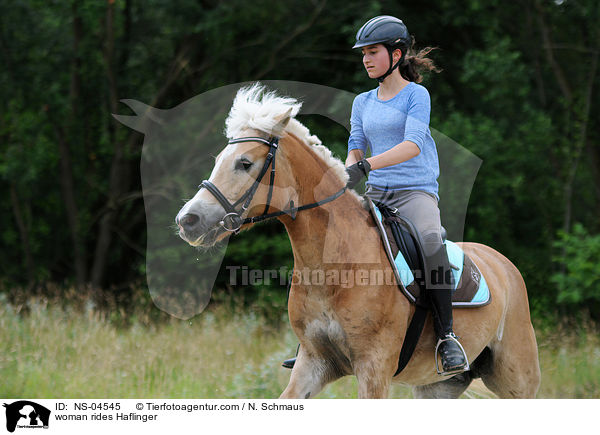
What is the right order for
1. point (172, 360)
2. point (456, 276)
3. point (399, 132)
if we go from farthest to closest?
point (172, 360), point (456, 276), point (399, 132)

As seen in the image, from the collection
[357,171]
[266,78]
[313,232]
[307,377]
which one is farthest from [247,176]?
[266,78]

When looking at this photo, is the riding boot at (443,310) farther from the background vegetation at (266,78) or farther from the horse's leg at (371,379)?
the background vegetation at (266,78)

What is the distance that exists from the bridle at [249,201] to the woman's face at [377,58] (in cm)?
89

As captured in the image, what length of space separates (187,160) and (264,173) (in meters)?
8.62

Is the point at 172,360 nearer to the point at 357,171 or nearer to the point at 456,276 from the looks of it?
the point at 456,276

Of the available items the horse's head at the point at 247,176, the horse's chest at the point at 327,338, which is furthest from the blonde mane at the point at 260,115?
the horse's chest at the point at 327,338

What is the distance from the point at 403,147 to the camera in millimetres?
3801

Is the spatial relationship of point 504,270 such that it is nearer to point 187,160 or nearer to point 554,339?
point 554,339

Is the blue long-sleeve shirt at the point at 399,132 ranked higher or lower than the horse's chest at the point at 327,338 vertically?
higher

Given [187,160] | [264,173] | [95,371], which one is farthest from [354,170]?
[187,160]

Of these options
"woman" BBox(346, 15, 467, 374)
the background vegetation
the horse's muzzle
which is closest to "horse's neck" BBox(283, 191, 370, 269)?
"woman" BBox(346, 15, 467, 374)

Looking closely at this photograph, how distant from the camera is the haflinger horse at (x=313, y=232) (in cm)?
341

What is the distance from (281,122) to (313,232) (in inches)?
26.3

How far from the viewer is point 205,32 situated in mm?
12211
